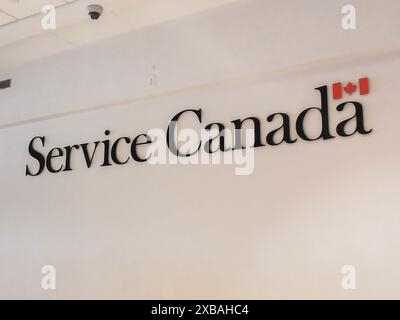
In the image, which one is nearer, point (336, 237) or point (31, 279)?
point (336, 237)

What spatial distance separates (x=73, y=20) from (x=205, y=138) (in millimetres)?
1665

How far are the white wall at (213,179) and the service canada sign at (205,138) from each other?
0.20 feet

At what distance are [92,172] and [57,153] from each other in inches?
20.8

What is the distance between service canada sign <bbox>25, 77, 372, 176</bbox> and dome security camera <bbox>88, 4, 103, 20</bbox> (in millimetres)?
1072

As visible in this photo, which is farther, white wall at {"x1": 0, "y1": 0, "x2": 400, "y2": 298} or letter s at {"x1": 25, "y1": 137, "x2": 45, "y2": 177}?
letter s at {"x1": 25, "y1": 137, "x2": 45, "y2": 177}

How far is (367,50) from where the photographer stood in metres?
3.22

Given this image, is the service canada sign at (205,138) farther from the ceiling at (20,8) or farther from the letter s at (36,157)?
the ceiling at (20,8)

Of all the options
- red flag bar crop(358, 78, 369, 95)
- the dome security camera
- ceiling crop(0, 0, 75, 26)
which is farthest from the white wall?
ceiling crop(0, 0, 75, 26)

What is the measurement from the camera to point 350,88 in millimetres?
3299

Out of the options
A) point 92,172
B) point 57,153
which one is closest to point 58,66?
point 57,153

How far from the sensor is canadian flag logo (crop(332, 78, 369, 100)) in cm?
324

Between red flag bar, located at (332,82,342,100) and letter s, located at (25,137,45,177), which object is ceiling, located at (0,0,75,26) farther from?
red flag bar, located at (332,82,342,100)
